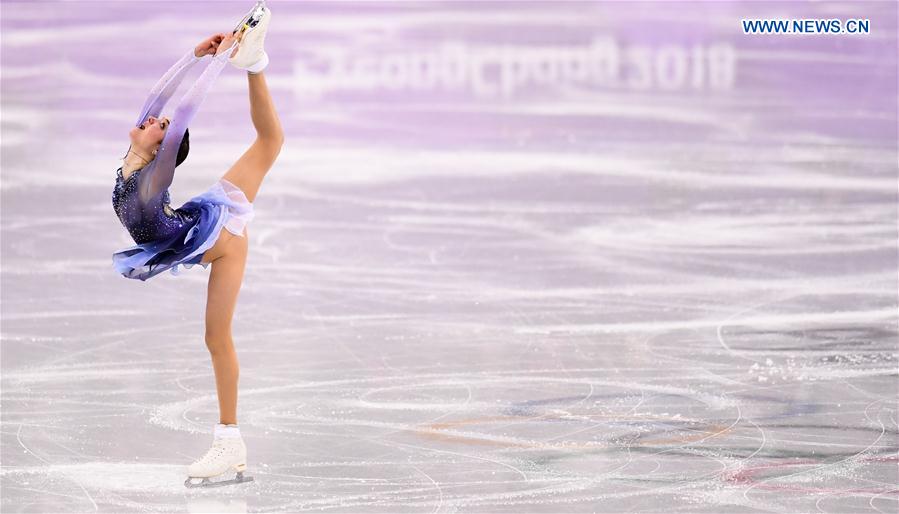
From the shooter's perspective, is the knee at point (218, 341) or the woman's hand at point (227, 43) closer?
the woman's hand at point (227, 43)

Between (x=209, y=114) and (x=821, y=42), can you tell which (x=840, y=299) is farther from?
(x=821, y=42)

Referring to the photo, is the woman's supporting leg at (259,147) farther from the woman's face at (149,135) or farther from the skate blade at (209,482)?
the skate blade at (209,482)

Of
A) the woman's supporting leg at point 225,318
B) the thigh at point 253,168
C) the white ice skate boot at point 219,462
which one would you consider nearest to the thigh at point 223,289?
the woman's supporting leg at point 225,318

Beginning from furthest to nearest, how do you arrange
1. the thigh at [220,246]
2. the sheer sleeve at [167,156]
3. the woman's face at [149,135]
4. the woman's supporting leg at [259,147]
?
the woman's supporting leg at [259,147]
the thigh at [220,246]
the woman's face at [149,135]
the sheer sleeve at [167,156]

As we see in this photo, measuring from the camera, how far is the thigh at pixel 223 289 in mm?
5168

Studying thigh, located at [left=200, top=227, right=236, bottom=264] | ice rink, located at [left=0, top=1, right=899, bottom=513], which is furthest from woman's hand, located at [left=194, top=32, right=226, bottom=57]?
ice rink, located at [left=0, top=1, right=899, bottom=513]

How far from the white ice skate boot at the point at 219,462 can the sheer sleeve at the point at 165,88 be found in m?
1.13

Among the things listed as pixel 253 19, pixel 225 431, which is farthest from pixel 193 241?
pixel 253 19

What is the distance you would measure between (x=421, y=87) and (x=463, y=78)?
1.97 ft

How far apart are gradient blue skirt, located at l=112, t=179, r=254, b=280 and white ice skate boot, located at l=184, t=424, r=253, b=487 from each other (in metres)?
0.61

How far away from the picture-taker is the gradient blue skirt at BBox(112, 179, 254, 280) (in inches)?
201

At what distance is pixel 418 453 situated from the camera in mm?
5449

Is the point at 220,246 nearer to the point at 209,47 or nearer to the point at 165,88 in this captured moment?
the point at 165,88

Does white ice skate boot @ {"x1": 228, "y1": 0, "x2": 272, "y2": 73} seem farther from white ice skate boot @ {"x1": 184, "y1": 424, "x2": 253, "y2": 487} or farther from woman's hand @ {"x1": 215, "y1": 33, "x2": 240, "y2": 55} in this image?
white ice skate boot @ {"x1": 184, "y1": 424, "x2": 253, "y2": 487}
